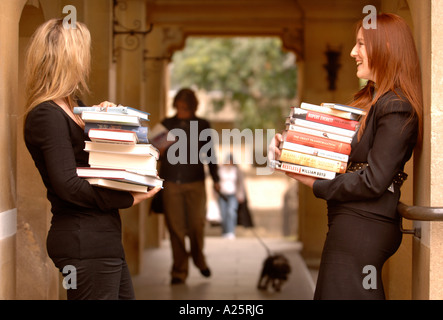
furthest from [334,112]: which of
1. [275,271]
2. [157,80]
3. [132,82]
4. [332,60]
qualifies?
[157,80]

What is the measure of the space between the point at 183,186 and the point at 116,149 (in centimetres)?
447

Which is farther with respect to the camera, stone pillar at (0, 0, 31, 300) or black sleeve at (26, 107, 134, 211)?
stone pillar at (0, 0, 31, 300)

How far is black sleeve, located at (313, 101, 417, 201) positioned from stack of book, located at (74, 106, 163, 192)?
0.82 m

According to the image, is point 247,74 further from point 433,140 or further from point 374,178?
point 374,178

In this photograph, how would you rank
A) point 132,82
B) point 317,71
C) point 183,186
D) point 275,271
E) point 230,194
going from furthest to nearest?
point 230,194 < point 317,71 < point 132,82 < point 183,186 < point 275,271

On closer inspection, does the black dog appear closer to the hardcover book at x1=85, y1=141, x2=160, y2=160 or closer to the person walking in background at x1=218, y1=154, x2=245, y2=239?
the hardcover book at x1=85, y1=141, x2=160, y2=160

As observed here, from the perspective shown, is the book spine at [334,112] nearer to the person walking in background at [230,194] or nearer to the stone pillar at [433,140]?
the stone pillar at [433,140]

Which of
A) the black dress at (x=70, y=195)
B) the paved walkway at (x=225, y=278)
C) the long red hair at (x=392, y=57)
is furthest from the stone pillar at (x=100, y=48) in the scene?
the paved walkway at (x=225, y=278)

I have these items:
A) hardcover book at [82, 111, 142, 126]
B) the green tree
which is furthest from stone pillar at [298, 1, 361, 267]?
the green tree

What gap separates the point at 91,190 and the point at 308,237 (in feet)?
22.2

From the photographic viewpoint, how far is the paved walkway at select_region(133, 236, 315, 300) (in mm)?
7008

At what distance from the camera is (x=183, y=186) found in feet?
24.3

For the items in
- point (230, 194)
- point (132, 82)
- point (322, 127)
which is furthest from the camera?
point (230, 194)

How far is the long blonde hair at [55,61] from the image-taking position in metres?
2.92
